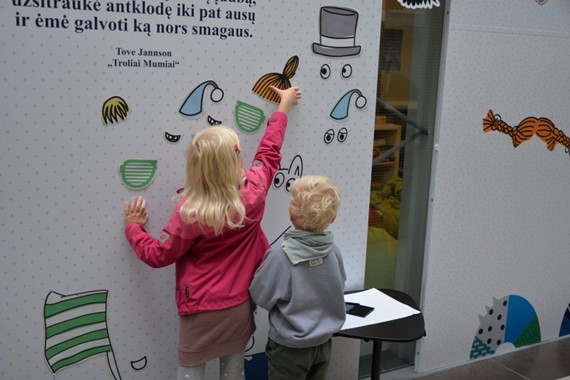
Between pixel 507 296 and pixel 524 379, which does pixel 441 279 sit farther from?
pixel 524 379

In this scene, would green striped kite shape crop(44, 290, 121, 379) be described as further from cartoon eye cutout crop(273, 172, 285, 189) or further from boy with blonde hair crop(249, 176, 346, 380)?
cartoon eye cutout crop(273, 172, 285, 189)

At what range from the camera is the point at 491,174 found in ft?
9.78

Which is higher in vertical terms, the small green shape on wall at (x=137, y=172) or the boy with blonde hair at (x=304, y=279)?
the small green shape on wall at (x=137, y=172)

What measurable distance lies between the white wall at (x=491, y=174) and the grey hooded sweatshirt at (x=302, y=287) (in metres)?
1.11

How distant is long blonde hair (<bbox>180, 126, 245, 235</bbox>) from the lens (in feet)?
6.01

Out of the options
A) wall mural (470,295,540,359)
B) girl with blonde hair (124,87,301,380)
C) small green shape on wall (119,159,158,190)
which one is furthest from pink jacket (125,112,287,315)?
wall mural (470,295,540,359)

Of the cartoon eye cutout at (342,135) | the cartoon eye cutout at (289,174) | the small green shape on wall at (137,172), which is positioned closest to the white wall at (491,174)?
the cartoon eye cutout at (342,135)

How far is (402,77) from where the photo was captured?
109 inches

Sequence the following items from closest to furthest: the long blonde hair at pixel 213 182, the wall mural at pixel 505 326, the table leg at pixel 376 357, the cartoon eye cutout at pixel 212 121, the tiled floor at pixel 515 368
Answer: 1. the long blonde hair at pixel 213 182
2. the cartoon eye cutout at pixel 212 121
3. the table leg at pixel 376 357
4. the tiled floor at pixel 515 368
5. the wall mural at pixel 505 326

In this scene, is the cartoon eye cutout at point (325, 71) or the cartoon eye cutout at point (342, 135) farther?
the cartoon eye cutout at point (342, 135)

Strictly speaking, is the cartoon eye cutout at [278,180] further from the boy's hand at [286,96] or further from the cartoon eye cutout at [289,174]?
the boy's hand at [286,96]

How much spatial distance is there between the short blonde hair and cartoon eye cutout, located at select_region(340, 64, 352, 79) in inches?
25.6

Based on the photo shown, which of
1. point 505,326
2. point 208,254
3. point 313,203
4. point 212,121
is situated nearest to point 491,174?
point 505,326

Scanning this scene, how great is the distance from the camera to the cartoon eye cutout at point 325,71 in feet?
7.62
